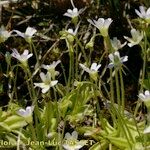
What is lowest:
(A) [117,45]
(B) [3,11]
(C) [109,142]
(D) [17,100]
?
(C) [109,142]

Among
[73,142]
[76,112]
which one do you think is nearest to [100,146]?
[73,142]

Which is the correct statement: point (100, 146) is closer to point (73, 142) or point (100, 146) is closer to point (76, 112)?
point (73, 142)

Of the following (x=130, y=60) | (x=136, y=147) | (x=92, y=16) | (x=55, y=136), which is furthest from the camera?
(x=92, y=16)

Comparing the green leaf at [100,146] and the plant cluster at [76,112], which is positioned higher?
the plant cluster at [76,112]

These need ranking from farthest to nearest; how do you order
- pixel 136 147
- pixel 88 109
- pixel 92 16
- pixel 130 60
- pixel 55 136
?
1. pixel 92 16
2. pixel 130 60
3. pixel 88 109
4. pixel 55 136
5. pixel 136 147

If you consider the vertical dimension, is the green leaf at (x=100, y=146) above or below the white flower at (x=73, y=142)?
below

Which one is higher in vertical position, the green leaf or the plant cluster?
the plant cluster

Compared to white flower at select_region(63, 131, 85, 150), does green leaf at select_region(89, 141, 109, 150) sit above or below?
below

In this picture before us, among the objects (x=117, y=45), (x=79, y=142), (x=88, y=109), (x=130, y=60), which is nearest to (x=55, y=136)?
(x=79, y=142)

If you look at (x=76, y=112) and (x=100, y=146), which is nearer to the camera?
(x=100, y=146)

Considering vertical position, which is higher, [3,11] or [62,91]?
[3,11]

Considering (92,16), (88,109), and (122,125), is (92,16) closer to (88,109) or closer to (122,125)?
(88,109)
